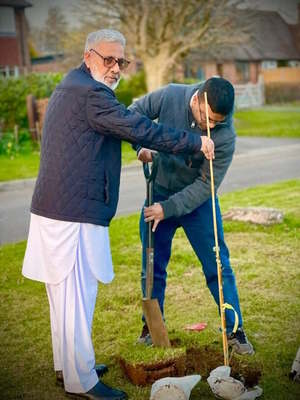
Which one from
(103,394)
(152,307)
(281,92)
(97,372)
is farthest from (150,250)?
(281,92)

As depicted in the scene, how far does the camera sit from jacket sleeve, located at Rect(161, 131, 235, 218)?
3953 millimetres

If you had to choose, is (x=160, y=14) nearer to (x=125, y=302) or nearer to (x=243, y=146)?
(x=243, y=146)

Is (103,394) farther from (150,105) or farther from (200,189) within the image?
(150,105)

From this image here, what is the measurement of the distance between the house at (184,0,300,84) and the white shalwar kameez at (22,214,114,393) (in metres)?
40.5

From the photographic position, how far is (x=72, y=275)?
3471mm

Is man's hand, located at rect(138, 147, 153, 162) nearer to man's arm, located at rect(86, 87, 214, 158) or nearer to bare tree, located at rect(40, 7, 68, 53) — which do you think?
man's arm, located at rect(86, 87, 214, 158)

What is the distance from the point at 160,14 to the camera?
915 inches

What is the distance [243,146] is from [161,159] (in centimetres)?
1480

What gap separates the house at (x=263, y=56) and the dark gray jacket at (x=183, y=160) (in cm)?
3968

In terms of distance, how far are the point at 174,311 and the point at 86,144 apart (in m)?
2.22

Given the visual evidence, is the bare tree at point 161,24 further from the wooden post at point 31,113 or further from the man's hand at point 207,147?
the man's hand at point 207,147

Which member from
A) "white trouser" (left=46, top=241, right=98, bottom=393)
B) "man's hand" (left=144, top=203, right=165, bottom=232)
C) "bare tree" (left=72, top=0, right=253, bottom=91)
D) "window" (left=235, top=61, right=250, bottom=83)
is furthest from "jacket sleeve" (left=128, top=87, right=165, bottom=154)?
"window" (left=235, top=61, right=250, bottom=83)

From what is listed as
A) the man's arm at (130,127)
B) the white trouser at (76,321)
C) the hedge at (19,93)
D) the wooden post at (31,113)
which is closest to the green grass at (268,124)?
the hedge at (19,93)

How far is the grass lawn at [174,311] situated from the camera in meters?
3.92
